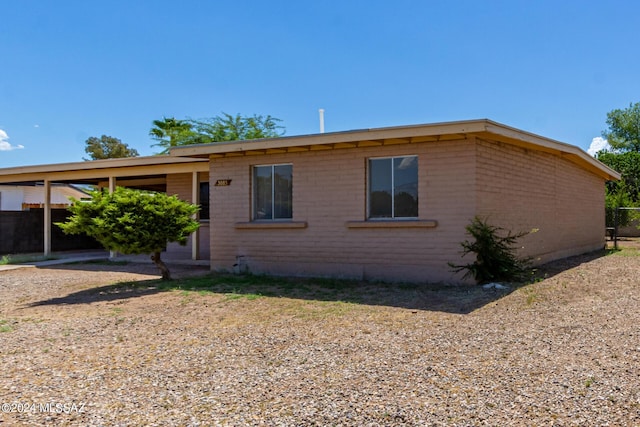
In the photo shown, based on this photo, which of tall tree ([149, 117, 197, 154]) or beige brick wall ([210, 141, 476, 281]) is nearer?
beige brick wall ([210, 141, 476, 281])

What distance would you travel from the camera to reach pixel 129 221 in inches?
371

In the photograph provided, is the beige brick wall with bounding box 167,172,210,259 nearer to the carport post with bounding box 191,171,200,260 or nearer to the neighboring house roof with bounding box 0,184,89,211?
the carport post with bounding box 191,171,200,260

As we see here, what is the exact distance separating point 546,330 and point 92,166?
1391 centimetres

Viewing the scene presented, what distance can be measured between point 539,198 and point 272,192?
6.44 m

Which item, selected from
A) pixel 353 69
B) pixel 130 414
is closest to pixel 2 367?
pixel 130 414

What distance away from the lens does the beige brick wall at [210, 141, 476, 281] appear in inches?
372

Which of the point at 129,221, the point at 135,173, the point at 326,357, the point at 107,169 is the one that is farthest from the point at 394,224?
the point at 107,169

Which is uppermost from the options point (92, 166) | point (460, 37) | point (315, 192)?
point (460, 37)

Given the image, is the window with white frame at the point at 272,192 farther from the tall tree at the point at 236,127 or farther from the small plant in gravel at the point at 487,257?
the tall tree at the point at 236,127

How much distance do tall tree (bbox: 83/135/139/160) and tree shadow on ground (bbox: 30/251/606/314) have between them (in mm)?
39258

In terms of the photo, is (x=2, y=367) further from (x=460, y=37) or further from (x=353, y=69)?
(x=353, y=69)

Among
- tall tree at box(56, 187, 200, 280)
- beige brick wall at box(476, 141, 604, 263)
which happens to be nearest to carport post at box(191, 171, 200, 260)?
tall tree at box(56, 187, 200, 280)

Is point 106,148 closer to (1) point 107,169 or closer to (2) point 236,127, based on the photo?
(2) point 236,127

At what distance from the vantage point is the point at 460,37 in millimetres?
15102
